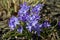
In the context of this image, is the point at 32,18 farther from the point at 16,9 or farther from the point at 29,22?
the point at 16,9

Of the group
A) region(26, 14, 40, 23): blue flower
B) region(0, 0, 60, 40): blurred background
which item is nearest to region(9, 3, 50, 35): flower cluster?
region(26, 14, 40, 23): blue flower

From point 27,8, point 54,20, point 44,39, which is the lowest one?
point 44,39

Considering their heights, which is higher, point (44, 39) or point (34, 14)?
point (34, 14)

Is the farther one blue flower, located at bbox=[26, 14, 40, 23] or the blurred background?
the blurred background

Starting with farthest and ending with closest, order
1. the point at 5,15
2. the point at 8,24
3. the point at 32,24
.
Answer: the point at 5,15
the point at 8,24
the point at 32,24

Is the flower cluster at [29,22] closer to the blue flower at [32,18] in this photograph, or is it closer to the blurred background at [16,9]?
the blue flower at [32,18]

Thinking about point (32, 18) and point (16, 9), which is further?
point (16, 9)

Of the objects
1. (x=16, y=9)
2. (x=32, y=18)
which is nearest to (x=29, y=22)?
(x=32, y=18)

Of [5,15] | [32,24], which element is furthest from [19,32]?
[5,15]

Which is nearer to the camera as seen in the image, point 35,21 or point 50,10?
point 35,21

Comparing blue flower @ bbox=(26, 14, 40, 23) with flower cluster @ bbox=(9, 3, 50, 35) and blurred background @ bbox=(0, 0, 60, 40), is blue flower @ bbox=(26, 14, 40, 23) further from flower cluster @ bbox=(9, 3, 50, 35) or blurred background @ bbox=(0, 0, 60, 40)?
blurred background @ bbox=(0, 0, 60, 40)

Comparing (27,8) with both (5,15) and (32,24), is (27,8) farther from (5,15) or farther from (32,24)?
(5,15)
